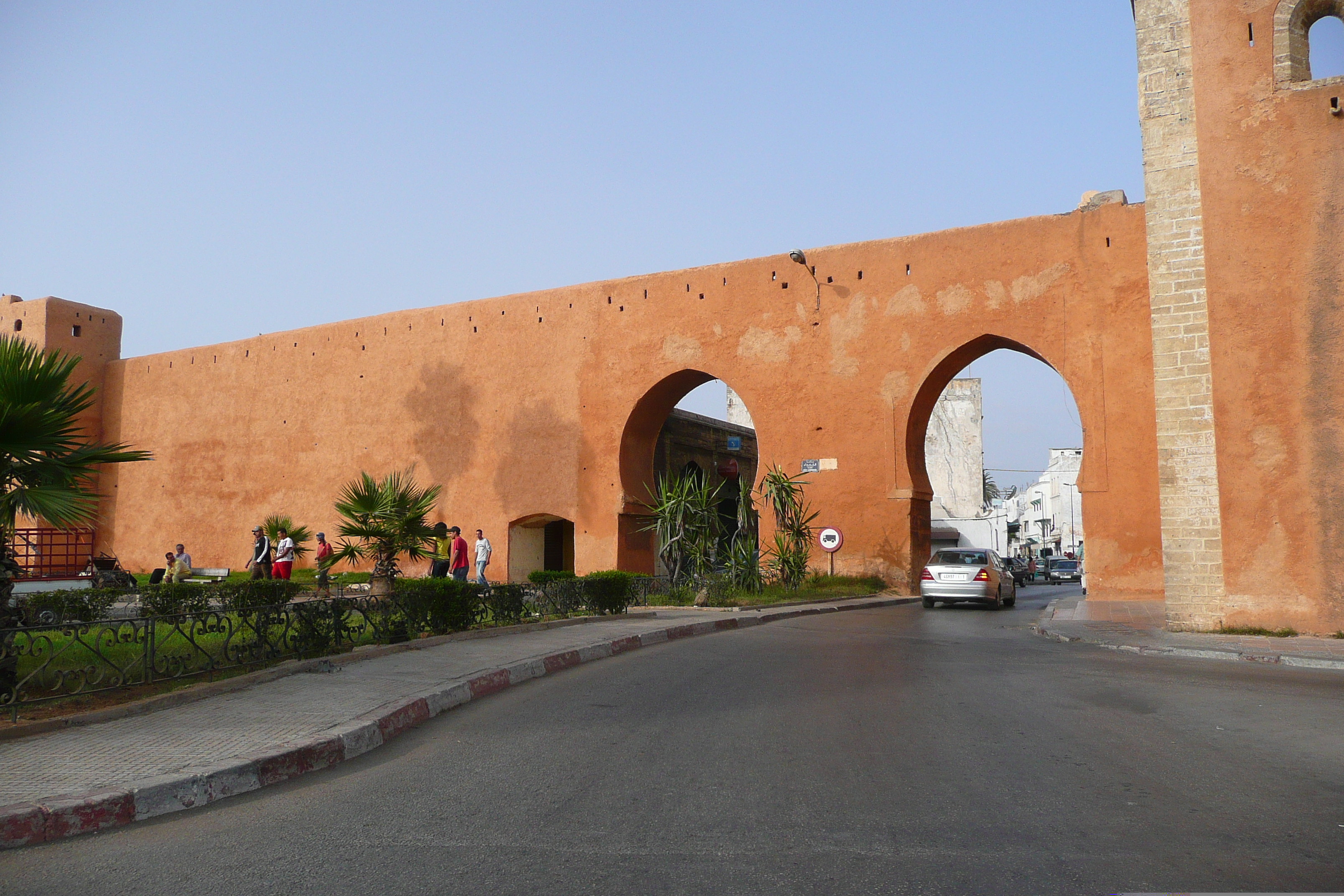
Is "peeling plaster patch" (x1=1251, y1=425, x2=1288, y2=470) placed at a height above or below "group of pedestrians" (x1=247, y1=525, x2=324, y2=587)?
above

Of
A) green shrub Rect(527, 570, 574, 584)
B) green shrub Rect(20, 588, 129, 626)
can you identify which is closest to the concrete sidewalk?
green shrub Rect(527, 570, 574, 584)

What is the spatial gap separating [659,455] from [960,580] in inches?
442

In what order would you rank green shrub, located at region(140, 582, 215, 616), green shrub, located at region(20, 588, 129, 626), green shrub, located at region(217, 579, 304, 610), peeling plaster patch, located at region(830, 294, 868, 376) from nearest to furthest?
green shrub, located at region(217, 579, 304, 610)
green shrub, located at region(140, 582, 215, 616)
green shrub, located at region(20, 588, 129, 626)
peeling plaster patch, located at region(830, 294, 868, 376)

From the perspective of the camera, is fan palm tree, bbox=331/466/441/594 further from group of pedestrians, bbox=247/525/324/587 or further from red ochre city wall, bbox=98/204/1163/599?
red ochre city wall, bbox=98/204/1163/599

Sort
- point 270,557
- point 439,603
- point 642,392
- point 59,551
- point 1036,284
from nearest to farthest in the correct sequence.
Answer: point 439,603 → point 270,557 → point 1036,284 → point 642,392 → point 59,551

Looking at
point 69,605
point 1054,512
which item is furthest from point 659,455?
point 1054,512

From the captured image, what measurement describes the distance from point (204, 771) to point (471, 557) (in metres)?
23.7

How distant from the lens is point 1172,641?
476 inches

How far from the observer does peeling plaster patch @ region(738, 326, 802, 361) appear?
24266 millimetres

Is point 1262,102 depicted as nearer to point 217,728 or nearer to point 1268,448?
point 1268,448

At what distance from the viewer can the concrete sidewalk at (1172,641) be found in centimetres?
1043

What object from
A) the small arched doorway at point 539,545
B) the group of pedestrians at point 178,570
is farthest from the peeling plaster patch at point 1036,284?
the group of pedestrians at point 178,570

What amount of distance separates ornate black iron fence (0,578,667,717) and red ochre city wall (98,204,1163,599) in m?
13.0

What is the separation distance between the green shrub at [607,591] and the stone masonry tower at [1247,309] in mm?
7692
